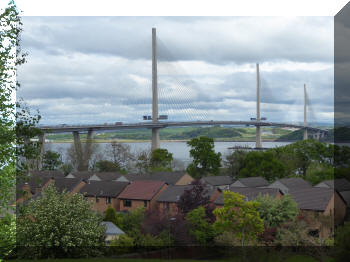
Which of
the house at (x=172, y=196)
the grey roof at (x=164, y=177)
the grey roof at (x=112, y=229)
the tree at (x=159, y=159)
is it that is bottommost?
the grey roof at (x=112, y=229)

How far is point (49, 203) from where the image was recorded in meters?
10.6

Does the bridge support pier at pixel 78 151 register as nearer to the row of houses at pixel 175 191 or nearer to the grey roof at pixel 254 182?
the row of houses at pixel 175 191

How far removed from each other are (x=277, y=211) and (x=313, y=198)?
323 cm

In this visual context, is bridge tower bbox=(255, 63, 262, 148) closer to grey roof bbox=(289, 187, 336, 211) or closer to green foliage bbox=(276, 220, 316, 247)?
grey roof bbox=(289, 187, 336, 211)

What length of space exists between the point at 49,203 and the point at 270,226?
7.56 m

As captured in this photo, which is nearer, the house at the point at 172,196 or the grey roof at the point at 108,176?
the house at the point at 172,196

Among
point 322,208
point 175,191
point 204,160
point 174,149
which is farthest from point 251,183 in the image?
point 174,149

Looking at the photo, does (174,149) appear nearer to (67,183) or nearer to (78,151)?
(78,151)

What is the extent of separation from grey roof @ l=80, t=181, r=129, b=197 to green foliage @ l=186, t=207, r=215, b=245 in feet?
24.7

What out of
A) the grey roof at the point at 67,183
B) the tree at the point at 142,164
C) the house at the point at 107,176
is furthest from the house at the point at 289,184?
the tree at the point at 142,164

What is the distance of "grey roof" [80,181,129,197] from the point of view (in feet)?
73.1

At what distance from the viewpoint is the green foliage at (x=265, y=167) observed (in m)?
27.2

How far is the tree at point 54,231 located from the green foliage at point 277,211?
638 cm

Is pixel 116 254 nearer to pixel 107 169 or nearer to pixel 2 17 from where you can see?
pixel 2 17
